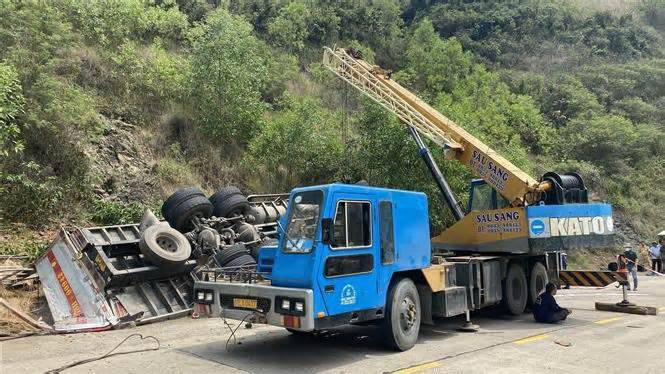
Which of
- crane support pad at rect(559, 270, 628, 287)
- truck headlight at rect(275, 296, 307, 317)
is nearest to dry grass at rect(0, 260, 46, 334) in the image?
truck headlight at rect(275, 296, 307, 317)

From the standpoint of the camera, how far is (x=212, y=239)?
37.7 ft

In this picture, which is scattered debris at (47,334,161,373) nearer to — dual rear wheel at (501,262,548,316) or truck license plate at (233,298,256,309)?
truck license plate at (233,298,256,309)

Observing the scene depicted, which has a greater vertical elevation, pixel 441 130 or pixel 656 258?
pixel 441 130

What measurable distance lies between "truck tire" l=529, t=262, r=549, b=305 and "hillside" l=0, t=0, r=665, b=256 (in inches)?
242

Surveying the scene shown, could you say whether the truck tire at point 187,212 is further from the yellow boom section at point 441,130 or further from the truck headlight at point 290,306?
the truck headlight at point 290,306

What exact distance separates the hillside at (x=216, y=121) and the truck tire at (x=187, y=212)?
303cm

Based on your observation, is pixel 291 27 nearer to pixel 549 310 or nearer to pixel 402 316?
pixel 549 310

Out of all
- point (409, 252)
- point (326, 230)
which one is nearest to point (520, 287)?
point (409, 252)

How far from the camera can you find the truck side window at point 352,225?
702cm

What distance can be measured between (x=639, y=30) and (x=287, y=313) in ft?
212

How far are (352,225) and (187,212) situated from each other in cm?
601

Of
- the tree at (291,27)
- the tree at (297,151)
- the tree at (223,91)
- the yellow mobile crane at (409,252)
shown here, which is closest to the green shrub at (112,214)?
the tree at (297,151)

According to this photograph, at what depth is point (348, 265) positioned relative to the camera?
7074 millimetres

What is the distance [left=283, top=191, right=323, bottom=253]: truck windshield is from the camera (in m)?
6.90
